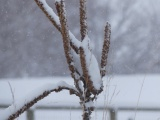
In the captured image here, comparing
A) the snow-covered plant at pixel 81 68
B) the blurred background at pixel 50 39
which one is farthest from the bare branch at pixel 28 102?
the blurred background at pixel 50 39

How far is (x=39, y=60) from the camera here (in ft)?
75.2

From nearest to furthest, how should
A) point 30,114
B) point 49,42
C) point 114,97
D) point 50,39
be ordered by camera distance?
point 114,97, point 30,114, point 50,39, point 49,42

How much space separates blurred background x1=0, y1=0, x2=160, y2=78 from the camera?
2273 centimetres

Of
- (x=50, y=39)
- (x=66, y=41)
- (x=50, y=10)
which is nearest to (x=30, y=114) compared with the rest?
(x=50, y=10)

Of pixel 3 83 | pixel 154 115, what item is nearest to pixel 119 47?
pixel 3 83

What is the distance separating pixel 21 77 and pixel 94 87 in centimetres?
2325

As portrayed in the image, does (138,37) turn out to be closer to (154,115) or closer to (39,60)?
(39,60)

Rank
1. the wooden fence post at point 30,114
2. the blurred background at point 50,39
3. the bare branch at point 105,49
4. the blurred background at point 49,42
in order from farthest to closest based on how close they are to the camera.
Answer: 1. the blurred background at point 50,39
2. the blurred background at point 49,42
3. the wooden fence post at point 30,114
4. the bare branch at point 105,49

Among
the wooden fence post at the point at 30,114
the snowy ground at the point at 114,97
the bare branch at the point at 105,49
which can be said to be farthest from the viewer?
the wooden fence post at the point at 30,114

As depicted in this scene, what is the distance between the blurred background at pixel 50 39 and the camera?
2273 centimetres

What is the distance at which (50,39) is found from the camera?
75.9ft

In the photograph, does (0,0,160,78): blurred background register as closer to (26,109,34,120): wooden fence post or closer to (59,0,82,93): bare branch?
(26,109,34,120): wooden fence post

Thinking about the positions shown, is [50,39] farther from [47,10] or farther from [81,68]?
[81,68]

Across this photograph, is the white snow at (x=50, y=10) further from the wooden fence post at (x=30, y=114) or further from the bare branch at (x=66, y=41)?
the wooden fence post at (x=30, y=114)
